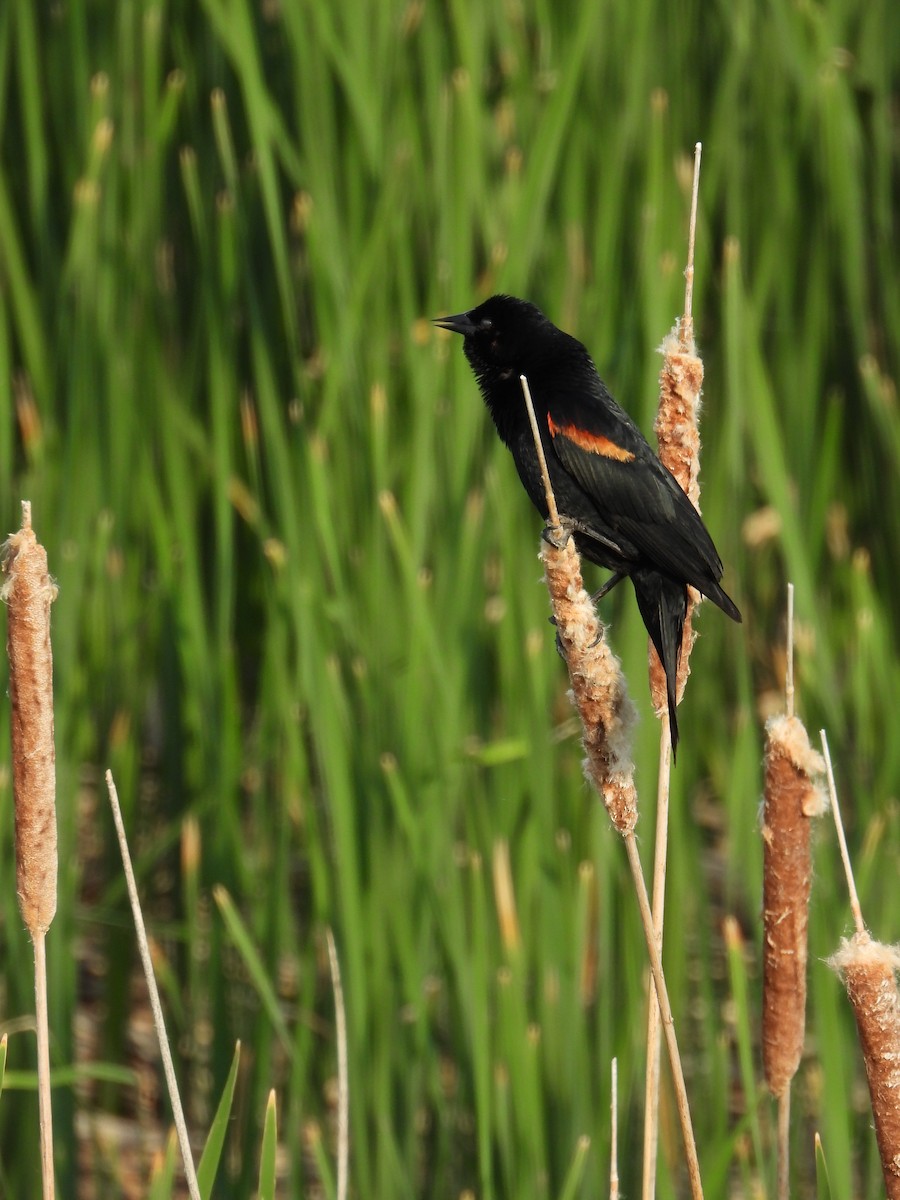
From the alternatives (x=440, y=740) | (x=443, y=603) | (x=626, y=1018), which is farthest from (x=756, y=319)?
(x=626, y=1018)

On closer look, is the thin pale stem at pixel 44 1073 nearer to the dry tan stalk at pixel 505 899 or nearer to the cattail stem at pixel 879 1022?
the cattail stem at pixel 879 1022

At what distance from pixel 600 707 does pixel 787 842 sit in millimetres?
258

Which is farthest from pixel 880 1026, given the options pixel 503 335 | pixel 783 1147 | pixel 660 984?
pixel 503 335

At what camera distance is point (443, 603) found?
7.83 feet

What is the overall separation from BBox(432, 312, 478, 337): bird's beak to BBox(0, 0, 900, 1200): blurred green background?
12cm

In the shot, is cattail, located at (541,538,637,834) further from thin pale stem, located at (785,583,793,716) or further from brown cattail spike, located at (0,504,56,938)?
brown cattail spike, located at (0,504,56,938)

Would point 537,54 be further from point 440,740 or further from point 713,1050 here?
point 713,1050

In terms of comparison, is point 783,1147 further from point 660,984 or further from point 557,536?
point 557,536

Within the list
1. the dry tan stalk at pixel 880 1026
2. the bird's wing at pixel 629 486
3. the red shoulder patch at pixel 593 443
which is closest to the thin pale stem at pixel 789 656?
the dry tan stalk at pixel 880 1026

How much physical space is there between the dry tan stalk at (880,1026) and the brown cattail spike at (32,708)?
2.33ft

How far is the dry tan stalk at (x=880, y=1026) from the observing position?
127cm

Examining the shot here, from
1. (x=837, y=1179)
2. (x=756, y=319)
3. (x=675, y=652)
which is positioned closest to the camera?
(x=675, y=652)

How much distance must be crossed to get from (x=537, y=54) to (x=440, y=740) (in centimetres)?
129

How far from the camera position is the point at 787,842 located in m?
1.50
